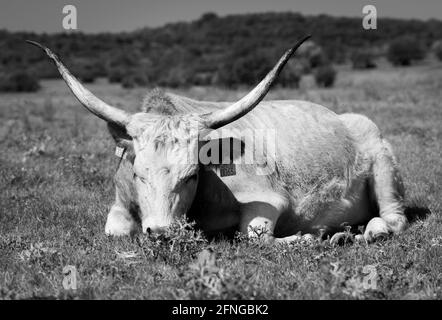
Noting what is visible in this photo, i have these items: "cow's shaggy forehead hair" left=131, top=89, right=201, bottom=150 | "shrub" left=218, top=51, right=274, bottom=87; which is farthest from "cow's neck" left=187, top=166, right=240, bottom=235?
"shrub" left=218, top=51, right=274, bottom=87

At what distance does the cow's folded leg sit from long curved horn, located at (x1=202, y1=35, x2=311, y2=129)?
4.15 feet

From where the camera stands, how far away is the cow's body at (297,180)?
573 cm

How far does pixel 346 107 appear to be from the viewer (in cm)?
1623

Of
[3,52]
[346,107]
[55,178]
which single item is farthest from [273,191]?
[3,52]

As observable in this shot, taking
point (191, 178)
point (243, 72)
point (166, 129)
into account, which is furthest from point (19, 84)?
point (191, 178)

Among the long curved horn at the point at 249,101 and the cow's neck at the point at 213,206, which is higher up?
the long curved horn at the point at 249,101

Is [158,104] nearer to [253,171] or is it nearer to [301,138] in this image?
[253,171]

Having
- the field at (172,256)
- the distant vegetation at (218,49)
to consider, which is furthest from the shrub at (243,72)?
the field at (172,256)

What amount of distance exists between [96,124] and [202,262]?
11185mm

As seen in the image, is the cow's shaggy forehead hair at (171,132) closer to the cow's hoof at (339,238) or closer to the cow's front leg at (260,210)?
the cow's front leg at (260,210)

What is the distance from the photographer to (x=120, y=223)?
5812 mm

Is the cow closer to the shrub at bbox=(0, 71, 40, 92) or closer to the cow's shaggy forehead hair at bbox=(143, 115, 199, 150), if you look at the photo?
the cow's shaggy forehead hair at bbox=(143, 115, 199, 150)

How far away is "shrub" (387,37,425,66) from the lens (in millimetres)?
41438
